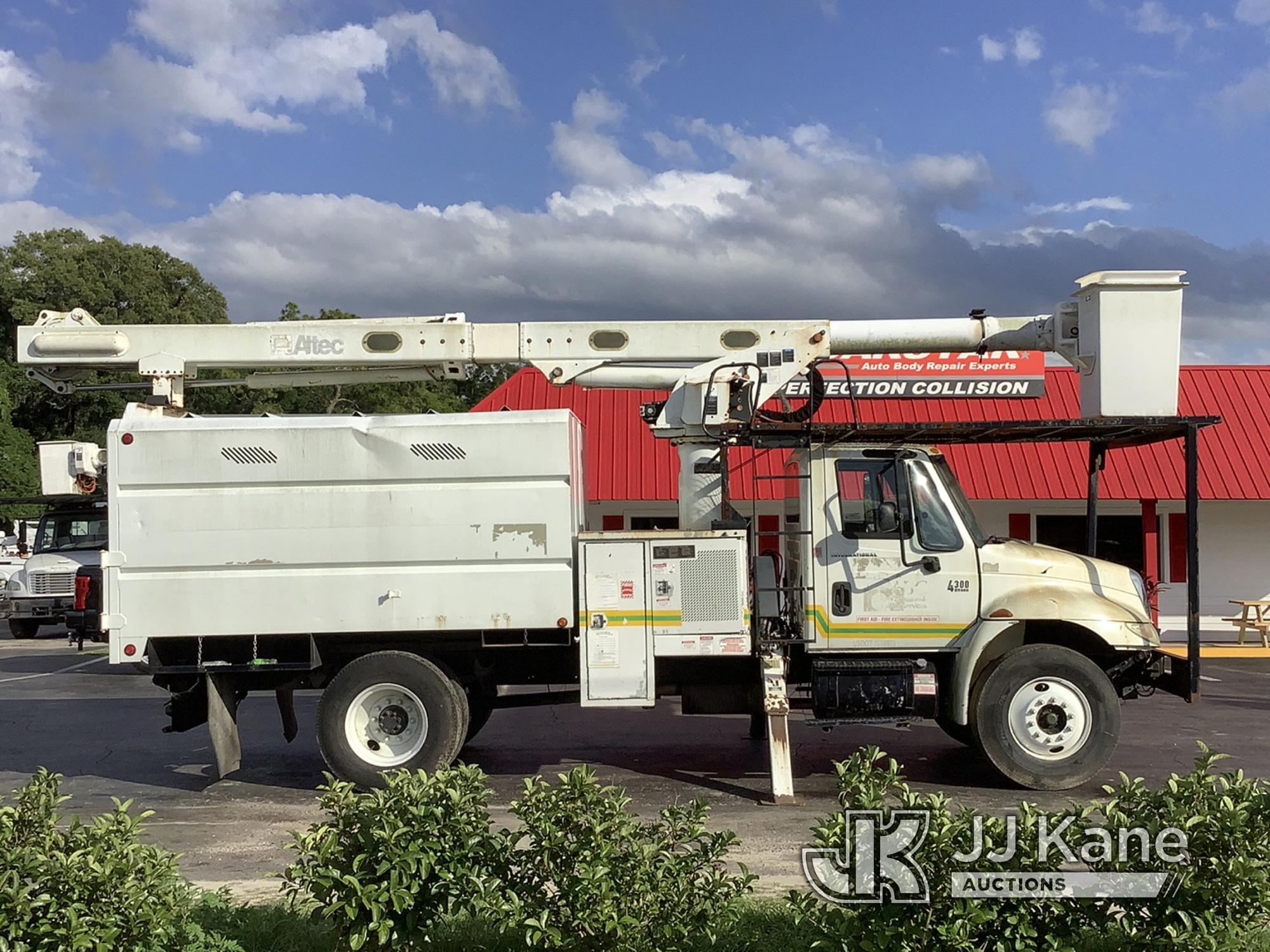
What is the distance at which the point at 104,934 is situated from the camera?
3926mm

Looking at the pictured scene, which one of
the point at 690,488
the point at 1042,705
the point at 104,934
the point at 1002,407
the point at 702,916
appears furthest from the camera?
the point at 1002,407

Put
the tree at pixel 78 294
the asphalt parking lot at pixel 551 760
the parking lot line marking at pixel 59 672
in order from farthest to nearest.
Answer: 1. the tree at pixel 78 294
2. the parking lot line marking at pixel 59 672
3. the asphalt parking lot at pixel 551 760

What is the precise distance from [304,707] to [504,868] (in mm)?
9475

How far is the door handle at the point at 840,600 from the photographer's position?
8.49 m

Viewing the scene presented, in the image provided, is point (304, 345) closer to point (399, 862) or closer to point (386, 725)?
point (386, 725)

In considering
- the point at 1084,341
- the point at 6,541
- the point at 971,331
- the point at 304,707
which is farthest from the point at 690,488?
the point at 6,541

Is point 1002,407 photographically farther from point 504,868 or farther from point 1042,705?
point 504,868

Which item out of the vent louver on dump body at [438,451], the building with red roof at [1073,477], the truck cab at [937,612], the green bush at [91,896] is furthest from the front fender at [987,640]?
the building with red roof at [1073,477]

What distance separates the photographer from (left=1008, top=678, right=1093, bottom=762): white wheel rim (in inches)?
324

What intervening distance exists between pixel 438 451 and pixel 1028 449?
1381 cm

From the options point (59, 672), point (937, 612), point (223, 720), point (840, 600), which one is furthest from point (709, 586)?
point (59, 672)

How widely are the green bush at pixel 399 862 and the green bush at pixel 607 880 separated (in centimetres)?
16

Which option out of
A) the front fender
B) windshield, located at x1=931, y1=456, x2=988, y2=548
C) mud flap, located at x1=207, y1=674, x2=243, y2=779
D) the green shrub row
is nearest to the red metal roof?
windshield, located at x1=931, y1=456, x2=988, y2=548

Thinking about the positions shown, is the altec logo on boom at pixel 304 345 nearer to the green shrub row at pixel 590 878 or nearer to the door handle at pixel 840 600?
the door handle at pixel 840 600
